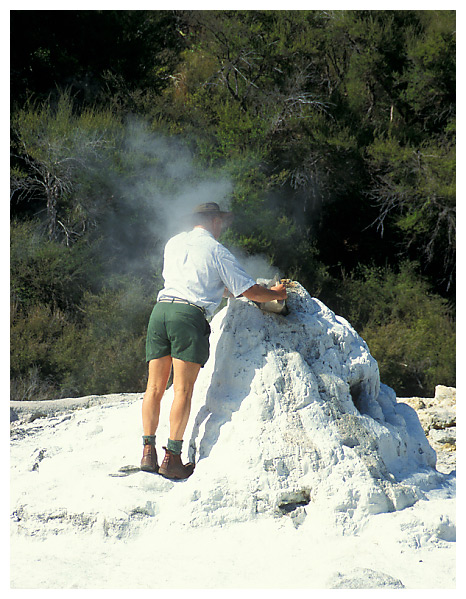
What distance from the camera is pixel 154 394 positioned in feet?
9.42

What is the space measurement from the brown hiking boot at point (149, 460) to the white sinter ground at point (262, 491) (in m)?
0.04

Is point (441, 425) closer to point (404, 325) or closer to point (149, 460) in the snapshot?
point (149, 460)

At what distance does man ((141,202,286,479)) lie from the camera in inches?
110

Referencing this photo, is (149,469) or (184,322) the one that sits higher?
(184,322)

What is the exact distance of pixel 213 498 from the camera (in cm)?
265

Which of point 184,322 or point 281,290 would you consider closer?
point 184,322

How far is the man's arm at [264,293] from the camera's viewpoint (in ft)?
9.30

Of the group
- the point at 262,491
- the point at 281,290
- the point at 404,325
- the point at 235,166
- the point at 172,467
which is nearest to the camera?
the point at 262,491

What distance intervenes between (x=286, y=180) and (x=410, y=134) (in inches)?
98.4

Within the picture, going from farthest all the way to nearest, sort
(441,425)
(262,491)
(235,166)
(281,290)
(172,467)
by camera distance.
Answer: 1. (235,166)
2. (441,425)
3. (281,290)
4. (172,467)
5. (262,491)

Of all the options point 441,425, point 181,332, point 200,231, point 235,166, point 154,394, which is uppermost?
point 200,231

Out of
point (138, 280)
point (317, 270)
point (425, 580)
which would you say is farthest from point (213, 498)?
point (317, 270)

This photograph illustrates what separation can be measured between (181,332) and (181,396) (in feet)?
0.89

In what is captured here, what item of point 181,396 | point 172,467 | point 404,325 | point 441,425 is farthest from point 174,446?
point 404,325
